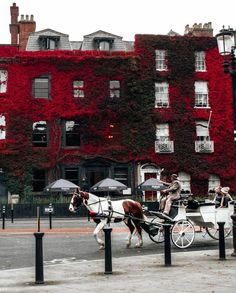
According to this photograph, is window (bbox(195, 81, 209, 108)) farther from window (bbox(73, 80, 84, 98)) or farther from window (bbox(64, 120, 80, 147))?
window (bbox(64, 120, 80, 147))

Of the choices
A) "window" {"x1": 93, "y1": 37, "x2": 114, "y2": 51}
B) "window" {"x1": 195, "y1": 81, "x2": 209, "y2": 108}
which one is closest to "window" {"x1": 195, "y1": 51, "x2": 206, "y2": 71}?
"window" {"x1": 195, "y1": 81, "x2": 209, "y2": 108}

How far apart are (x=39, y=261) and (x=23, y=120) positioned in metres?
35.9

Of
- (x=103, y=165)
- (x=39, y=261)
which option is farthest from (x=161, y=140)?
(x=39, y=261)

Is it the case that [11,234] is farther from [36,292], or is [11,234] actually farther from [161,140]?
[161,140]

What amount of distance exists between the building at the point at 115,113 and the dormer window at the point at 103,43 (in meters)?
0.15

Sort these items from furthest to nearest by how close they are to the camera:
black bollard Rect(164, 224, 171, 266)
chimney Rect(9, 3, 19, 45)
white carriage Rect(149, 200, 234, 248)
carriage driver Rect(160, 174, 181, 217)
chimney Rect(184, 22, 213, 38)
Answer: chimney Rect(184, 22, 213, 38)
chimney Rect(9, 3, 19, 45)
carriage driver Rect(160, 174, 181, 217)
white carriage Rect(149, 200, 234, 248)
black bollard Rect(164, 224, 171, 266)

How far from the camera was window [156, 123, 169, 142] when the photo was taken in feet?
157

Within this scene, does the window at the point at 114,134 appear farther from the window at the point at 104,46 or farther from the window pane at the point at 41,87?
the window at the point at 104,46

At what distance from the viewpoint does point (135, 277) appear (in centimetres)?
1121

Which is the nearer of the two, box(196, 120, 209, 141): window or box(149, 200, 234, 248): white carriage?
box(149, 200, 234, 248): white carriage

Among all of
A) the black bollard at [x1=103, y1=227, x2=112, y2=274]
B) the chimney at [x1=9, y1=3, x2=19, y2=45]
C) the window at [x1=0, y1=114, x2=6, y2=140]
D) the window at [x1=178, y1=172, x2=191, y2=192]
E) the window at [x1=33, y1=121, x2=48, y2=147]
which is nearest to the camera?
the black bollard at [x1=103, y1=227, x2=112, y2=274]

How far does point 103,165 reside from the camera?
46.9 m

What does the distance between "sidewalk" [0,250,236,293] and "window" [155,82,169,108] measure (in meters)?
34.7

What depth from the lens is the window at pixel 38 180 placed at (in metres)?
46.0
